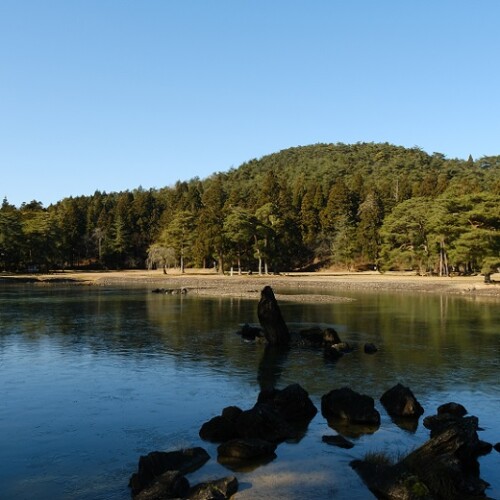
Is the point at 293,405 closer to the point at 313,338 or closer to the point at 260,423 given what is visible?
the point at 260,423

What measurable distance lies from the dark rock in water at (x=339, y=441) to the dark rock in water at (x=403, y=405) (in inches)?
111

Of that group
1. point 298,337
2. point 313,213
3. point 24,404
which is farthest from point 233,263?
point 24,404

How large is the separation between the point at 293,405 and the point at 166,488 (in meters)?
6.33

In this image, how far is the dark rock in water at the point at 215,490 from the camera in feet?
35.1

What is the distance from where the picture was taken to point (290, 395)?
54.5 feet

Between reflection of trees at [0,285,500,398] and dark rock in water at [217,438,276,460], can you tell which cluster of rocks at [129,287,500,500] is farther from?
reflection of trees at [0,285,500,398]

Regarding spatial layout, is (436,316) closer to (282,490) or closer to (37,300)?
(282,490)

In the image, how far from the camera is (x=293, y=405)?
16.5 m

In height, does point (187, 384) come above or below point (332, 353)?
below

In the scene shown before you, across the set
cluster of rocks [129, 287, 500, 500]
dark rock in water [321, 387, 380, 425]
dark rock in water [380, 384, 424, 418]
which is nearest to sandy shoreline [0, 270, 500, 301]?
dark rock in water [380, 384, 424, 418]

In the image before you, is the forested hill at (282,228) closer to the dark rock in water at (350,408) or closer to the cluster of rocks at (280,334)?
the cluster of rocks at (280,334)

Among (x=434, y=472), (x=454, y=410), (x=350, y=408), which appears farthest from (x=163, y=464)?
(x=454, y=410)

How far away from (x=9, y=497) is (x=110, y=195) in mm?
160475

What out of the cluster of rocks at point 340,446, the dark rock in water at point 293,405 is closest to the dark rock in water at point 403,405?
the cluster of rocks at point 340,446
